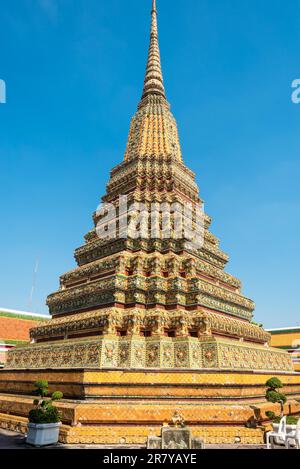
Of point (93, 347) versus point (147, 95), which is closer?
point (93, 347)

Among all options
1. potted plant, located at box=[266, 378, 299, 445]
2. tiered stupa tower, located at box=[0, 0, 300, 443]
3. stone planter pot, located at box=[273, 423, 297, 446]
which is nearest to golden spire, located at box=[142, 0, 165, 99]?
tiered stupa tower, located at box=[0, 0, 300, 443]

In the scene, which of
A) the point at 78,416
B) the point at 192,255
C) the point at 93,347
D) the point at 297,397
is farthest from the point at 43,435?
the point at 297,397

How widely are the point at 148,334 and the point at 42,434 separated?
567cm

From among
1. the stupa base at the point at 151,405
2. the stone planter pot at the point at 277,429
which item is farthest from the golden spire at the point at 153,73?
the stone planter pot at the point at 277,429

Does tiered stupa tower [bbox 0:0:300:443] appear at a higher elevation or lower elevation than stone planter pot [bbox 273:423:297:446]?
higher

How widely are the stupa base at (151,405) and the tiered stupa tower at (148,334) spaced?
34 millimetres

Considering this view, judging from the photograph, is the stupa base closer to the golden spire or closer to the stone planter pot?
the stone planter pot

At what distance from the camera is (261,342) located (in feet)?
61.5

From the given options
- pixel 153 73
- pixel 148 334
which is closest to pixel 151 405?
pixel 148 334

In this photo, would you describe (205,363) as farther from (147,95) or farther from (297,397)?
(147,95)

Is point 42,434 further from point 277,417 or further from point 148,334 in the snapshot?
point 277,417

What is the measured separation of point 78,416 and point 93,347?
9.71 ft

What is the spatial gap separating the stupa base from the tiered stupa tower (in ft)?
0.11

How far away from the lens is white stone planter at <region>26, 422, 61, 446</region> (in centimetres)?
1005
